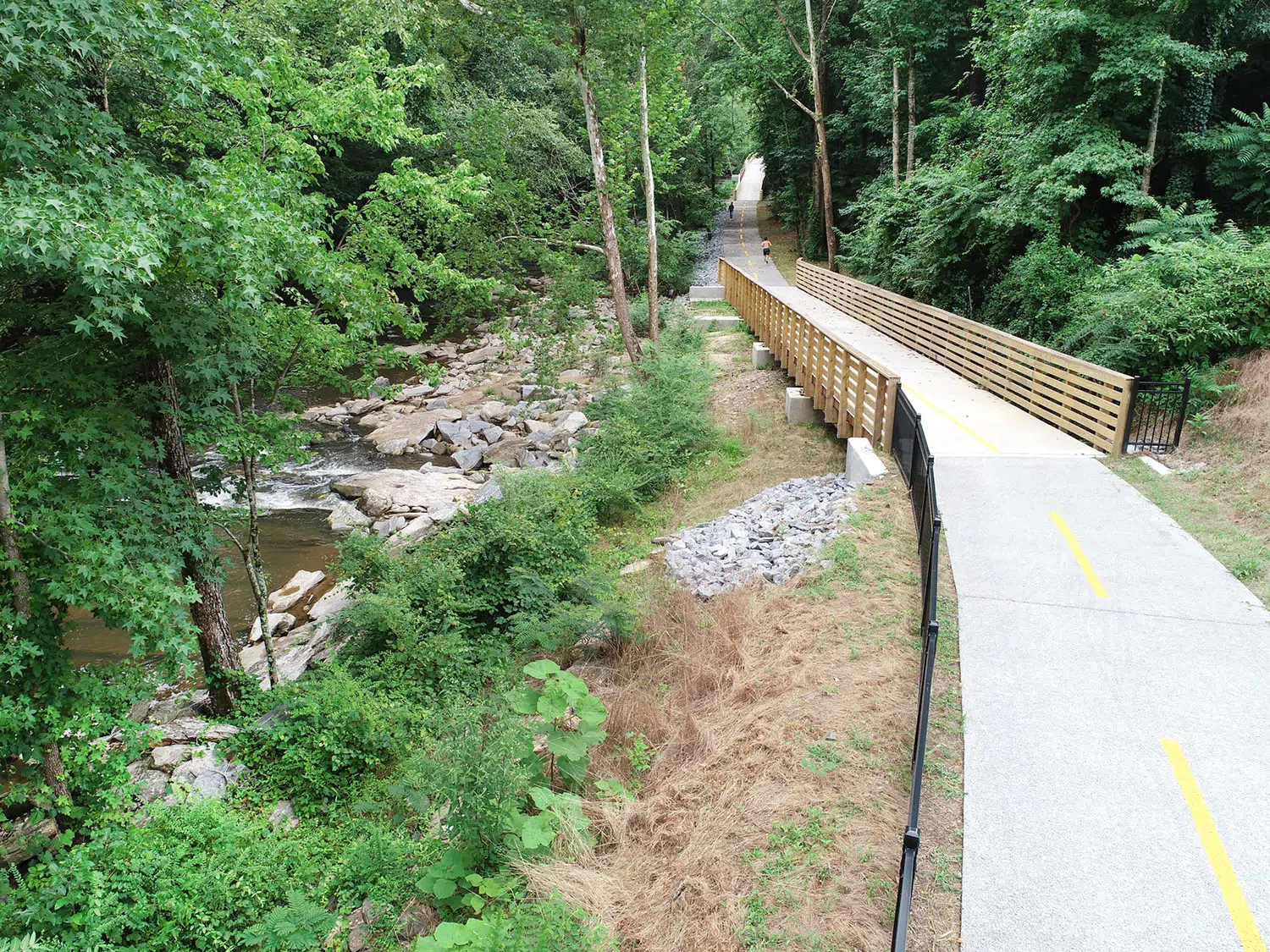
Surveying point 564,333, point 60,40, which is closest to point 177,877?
point 60,40

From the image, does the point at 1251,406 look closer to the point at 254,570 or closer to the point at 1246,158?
the point at 1246,158

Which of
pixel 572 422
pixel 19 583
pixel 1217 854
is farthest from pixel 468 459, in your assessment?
pixel 1217 854

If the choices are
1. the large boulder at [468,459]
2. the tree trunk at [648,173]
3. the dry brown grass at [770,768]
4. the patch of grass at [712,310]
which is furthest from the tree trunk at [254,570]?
the patch of grass at [712,310]

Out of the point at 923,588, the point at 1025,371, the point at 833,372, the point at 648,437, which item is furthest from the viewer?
the point at 648,437

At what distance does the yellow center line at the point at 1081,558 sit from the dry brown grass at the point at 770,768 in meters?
1.62

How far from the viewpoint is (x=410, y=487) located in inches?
638

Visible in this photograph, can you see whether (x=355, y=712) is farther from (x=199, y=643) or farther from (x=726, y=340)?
(x=726, y=340)

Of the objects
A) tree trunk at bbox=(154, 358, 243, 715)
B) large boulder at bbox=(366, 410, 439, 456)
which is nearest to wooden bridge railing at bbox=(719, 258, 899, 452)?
tree trunk at bbox=(154, 358, 243, 715)

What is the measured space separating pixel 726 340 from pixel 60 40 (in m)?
21.1

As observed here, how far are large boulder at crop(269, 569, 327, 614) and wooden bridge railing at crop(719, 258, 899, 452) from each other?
942cm

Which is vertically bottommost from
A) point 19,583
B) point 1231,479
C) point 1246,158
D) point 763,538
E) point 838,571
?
point 763,538

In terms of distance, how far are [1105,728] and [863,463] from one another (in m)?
6.07

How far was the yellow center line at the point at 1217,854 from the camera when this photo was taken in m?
3.89

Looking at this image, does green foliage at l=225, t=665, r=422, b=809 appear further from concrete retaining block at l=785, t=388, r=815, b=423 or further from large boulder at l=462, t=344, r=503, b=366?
large boulder at l=462, t=344, r=503, b=366
